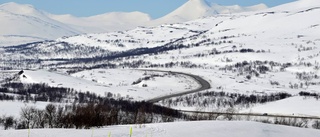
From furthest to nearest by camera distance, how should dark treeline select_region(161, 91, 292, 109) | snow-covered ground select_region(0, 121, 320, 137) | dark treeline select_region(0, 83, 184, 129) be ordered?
dark treeline select_region(161, 91, 292, 109), dark treeline select_region(0, 83, 184, 129), snow-covered ground select_region(0, 121, 320, 137)

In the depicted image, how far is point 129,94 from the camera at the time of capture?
546 feet

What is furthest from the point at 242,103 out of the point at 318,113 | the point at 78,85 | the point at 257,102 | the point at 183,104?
the point at 78,85

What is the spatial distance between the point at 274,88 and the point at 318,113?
268 feet

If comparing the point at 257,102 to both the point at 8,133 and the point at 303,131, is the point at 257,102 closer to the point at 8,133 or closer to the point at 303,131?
the point at 303,131

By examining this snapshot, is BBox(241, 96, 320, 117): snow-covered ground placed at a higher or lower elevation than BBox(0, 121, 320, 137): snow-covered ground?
lower

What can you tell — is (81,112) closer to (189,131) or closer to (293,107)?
(189,131)

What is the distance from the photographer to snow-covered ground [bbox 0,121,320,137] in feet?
98.4

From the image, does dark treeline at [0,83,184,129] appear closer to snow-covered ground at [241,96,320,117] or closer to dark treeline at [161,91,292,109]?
dark treeline at [161,91,292,109]

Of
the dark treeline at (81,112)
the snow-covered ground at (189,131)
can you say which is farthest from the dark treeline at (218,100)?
the snow-covered ground at (189,131)

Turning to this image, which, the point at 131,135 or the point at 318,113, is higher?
the point at 131,135

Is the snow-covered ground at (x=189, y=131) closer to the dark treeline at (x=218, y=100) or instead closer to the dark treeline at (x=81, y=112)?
the dark treeline at (x=81, y=112)

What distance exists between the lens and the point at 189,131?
3253 cm

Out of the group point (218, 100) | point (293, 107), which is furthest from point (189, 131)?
point (218, 100)

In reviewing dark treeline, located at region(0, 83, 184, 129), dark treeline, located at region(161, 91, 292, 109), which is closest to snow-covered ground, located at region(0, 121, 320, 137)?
dark treeline, located at region(0, 83, 184, 129)
